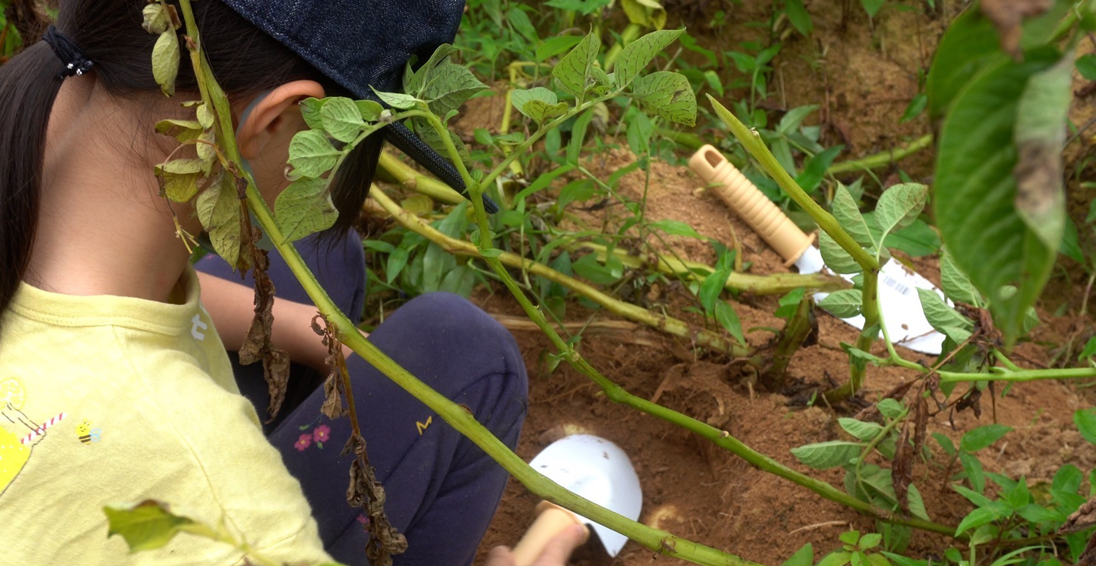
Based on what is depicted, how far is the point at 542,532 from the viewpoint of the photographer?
4.36 feet

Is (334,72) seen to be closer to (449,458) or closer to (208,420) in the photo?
(208,420)

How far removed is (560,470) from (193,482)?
2.62 ft

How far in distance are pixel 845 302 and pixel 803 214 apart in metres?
0.89

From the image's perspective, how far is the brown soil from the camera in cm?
121

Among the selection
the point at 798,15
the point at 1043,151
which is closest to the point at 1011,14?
the point at 1043,151

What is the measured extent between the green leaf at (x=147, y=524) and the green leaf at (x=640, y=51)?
0.44 m

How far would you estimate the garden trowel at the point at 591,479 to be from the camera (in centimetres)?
137

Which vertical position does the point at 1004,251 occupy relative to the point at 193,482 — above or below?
above

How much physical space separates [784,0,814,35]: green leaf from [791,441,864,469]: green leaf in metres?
1.20

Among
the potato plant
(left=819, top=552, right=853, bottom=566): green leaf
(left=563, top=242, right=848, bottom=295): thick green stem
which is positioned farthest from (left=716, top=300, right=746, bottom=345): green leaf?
(left=819, top=552, right=853, bottom=566): green leaf

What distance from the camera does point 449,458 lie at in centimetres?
113

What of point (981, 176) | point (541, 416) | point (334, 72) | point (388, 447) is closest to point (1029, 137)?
point (981, 176)

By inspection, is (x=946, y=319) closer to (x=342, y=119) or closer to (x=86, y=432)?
(x=342, y=119)

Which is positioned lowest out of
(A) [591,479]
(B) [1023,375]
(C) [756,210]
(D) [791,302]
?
(A) [591,479]
